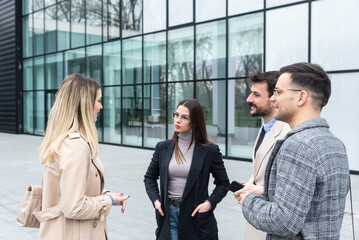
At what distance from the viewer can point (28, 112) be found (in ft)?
76.8

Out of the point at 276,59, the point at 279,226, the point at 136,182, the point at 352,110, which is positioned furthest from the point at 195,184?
the point at 276,59

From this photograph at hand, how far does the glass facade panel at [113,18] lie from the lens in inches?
681

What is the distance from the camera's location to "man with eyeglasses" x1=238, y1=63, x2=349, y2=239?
158 centimetres

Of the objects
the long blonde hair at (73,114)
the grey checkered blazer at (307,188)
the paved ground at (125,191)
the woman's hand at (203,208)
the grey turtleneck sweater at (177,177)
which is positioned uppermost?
the long blonde hair at (73,114)

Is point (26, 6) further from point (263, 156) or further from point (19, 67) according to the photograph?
point (263, 156)

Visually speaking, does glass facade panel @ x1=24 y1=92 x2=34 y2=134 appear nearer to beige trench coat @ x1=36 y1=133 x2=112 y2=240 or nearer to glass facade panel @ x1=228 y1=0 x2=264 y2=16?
glass facade panel @ x1=228 y1=0 x2=264 y2=16

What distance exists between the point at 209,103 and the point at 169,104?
2.10 m

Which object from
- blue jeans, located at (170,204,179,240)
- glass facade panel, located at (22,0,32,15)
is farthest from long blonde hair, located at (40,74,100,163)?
glass facade panel, located at (22,0,32,15)

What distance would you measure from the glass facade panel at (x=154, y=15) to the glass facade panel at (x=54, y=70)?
6.61 meters

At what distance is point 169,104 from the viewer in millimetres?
15164

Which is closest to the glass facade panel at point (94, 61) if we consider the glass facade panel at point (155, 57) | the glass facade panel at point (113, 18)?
the glass facade panel at point (113, 18)

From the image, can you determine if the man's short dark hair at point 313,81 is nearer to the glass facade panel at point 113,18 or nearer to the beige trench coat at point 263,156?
the beige trench coat at point 263,156

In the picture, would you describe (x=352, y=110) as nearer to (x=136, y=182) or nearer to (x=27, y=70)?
(x=136, y=182)

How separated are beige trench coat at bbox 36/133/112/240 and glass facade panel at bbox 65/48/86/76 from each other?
57.5 feet
